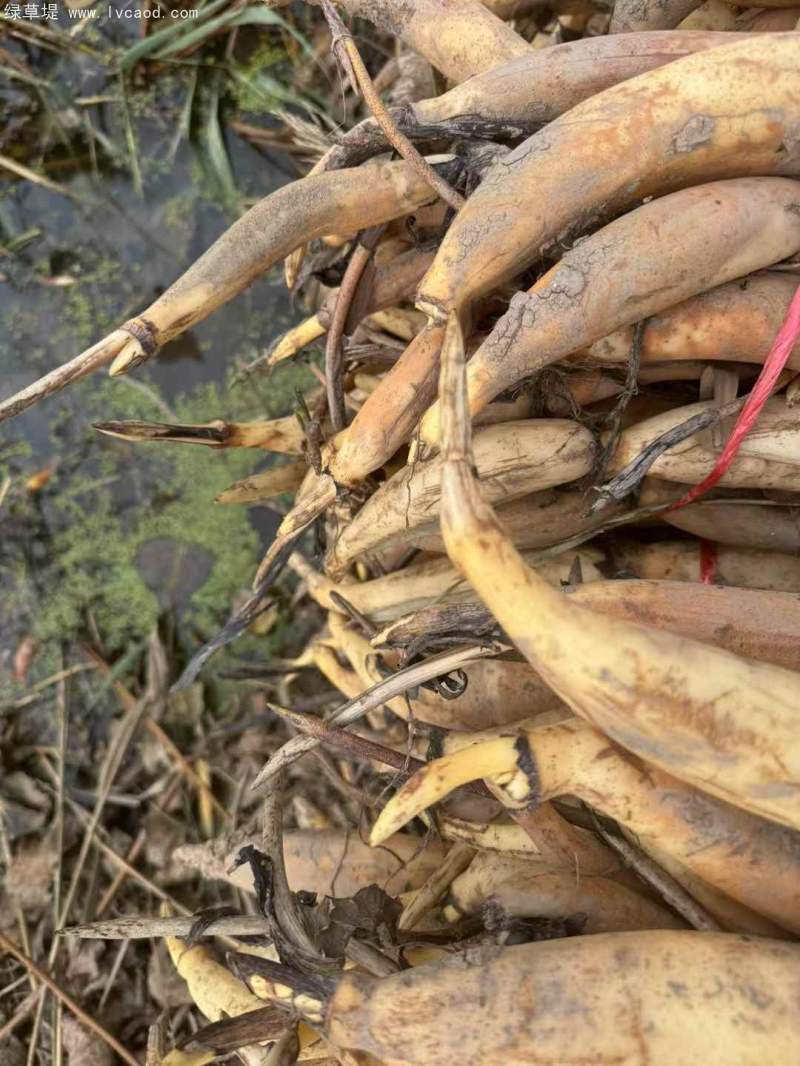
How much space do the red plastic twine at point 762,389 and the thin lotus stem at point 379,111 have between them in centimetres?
41

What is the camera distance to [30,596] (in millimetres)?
2121

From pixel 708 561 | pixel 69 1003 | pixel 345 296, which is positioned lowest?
pixel 69 1003

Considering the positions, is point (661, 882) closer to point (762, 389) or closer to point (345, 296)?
point (762, 389)

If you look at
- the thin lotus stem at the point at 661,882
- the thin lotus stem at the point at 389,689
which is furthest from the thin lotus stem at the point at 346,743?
the thin lotus stem at the point at 661,882

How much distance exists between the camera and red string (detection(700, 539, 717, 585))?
1226 millimetres

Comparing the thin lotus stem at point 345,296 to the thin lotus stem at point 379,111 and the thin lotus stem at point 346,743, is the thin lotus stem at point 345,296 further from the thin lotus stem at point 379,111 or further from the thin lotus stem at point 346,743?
the thin lotus stem at point 346,743

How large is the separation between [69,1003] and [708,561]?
4.88 ft

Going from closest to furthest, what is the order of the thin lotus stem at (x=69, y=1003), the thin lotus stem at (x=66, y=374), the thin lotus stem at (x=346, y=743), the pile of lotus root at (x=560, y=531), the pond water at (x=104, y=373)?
the pile of lotus root at (x=560, y=531), the thin lotus stem at (x=66, y=374), the thin lotus stem at (x=346, y=743), the thin lotus stem at (x=69, y=1003), the pond water at (x=104, y=373)

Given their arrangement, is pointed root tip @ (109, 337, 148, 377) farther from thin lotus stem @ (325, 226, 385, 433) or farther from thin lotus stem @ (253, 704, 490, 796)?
thin lotus stem @ (253, 704, 490, 796)

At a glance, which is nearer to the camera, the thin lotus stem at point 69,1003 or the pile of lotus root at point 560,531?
the pile of lotus root at point 560,531

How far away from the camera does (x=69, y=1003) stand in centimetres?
177

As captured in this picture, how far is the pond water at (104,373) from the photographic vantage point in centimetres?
213

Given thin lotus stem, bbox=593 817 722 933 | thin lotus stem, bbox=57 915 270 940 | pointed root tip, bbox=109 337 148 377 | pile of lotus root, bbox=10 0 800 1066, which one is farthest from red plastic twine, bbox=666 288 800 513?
thin lotus stem, bbox=57 915 270 940

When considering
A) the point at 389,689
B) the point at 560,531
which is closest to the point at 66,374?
the point at 389,689
